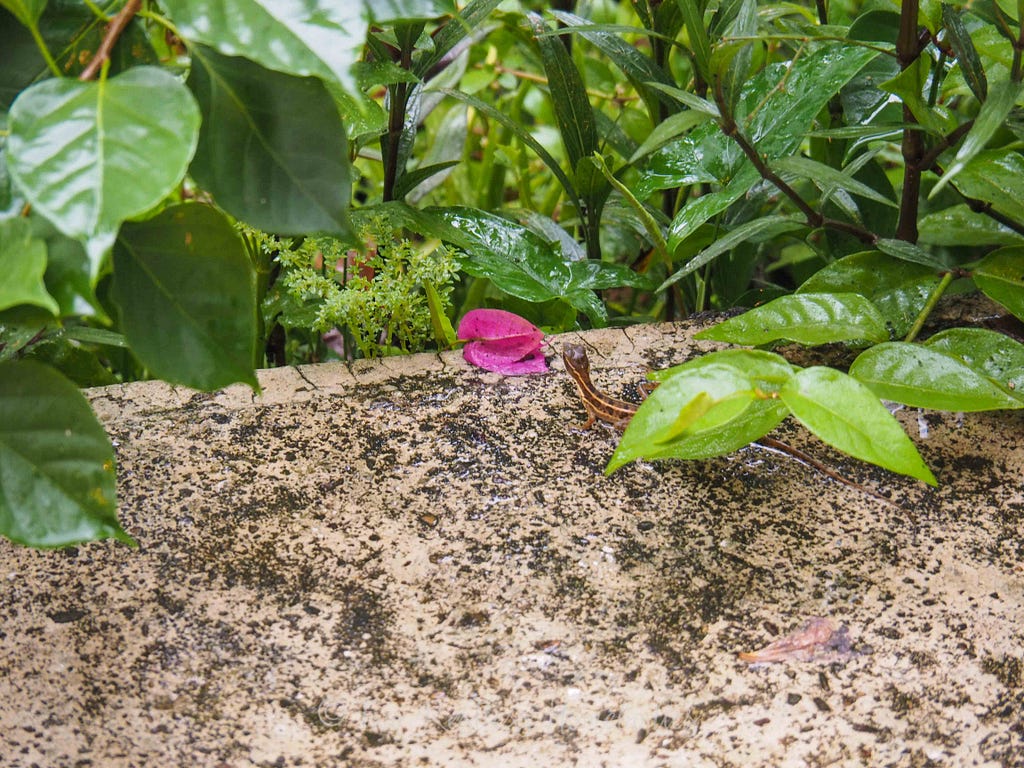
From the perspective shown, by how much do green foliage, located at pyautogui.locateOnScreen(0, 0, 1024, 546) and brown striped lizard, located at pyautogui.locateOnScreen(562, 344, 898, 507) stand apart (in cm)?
5

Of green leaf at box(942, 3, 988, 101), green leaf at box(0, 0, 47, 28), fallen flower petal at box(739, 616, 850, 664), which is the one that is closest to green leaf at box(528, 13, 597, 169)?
green leaf at box(942, 3, 988, 101)

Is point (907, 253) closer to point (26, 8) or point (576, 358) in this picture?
point (576, 358)

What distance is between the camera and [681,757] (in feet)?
2.66

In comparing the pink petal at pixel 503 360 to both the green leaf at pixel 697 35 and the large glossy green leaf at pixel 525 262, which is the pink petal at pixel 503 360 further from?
the green leaf at pixel 697 35

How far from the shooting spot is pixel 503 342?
1318 mm

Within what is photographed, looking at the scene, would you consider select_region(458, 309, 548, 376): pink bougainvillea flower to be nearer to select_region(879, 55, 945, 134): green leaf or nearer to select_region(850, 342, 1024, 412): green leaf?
select_region(850, 342, 1024, 412): green leaf

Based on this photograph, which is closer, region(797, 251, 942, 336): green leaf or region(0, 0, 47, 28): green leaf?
region(0, 0, 47, 28): green leaf

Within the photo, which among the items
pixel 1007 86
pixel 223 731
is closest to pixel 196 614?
pixel 223 731

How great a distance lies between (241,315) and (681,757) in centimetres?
53

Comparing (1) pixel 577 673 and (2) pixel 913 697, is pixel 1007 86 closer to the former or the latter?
(2) pixel 913 697

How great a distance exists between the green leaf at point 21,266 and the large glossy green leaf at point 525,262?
2.43 ft

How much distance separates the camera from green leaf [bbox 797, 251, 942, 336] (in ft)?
4.06

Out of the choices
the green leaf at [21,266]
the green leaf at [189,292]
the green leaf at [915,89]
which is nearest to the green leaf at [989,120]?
the green leaf at [915,89]

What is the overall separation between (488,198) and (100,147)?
4.53 feet
